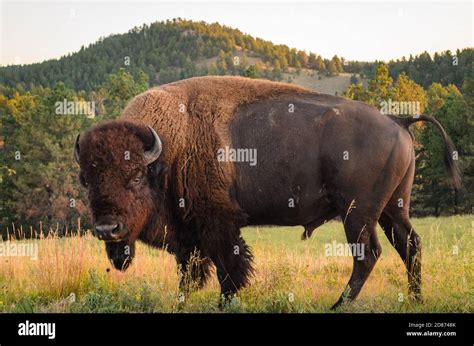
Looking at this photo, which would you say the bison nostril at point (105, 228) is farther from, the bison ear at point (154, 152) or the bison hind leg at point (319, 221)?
the bison hind leg at point (319, 221)

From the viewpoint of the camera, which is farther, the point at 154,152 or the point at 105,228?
the point at 154,152

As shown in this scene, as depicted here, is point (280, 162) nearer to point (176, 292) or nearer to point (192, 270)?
point (192, 270)

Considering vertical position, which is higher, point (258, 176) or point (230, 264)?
point (258, 176)

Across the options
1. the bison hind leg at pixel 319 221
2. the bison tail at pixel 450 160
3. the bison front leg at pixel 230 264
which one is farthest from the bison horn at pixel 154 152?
the bison tail at pixel 450 160

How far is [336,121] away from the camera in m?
8.09

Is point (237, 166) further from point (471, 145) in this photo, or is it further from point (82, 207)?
point (82, 207)

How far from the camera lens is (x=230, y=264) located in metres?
7.93

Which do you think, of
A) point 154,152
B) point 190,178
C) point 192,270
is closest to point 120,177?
point 154,152

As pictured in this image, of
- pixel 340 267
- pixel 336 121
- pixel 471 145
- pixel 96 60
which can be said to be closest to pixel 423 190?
pixel 471 145

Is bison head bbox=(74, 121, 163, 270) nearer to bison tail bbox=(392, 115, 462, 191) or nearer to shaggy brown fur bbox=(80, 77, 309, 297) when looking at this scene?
shaggy brown fur bbox=(80, 77, 309, 297)

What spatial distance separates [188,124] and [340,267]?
4.77m

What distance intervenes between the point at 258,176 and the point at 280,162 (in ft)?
1.25

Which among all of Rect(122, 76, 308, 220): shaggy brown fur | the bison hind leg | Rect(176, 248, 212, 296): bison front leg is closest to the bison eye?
Rect(122, 76, 308, 220): shaggy brown fur

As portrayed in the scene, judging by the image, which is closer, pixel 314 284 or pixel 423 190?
pixel 314 284
